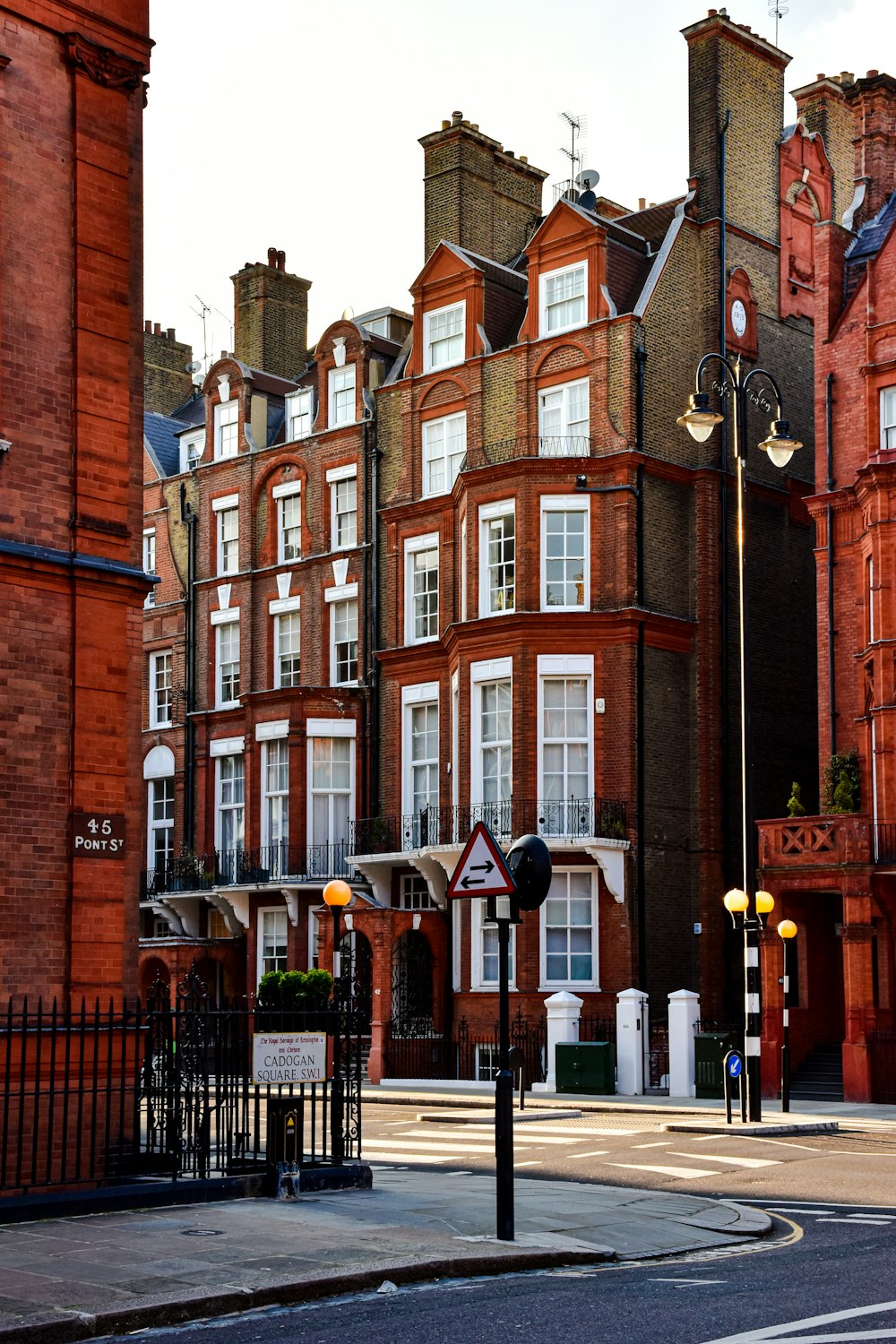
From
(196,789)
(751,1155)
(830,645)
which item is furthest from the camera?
(196,789)

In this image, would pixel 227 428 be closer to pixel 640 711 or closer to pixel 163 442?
pixel 163 442

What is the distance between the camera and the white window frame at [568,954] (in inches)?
1374

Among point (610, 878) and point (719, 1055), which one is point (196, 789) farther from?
point (719, 1055)

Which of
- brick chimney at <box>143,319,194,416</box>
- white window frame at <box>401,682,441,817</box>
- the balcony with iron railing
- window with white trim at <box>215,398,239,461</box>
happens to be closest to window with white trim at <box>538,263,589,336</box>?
white window frame at <box>401,682,441,817</box>

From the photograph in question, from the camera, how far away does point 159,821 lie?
47.3 meters

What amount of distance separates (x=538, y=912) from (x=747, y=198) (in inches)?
671

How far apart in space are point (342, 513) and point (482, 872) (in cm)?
3149

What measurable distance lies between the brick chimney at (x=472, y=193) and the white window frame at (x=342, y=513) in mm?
5699

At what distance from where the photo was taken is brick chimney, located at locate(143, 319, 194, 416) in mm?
53406

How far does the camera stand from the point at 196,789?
1810 inches

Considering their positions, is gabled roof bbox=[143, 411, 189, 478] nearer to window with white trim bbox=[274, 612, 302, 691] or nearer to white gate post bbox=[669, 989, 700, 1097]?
window with white trim bbox=[274, 612, 302, 691]

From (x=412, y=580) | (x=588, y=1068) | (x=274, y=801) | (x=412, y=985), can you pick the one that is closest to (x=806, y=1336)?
(x=588, y=1068)

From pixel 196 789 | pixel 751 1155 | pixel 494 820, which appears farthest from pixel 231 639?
pixel 751 1155

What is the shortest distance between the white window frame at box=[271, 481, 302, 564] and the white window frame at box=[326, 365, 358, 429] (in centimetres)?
192
